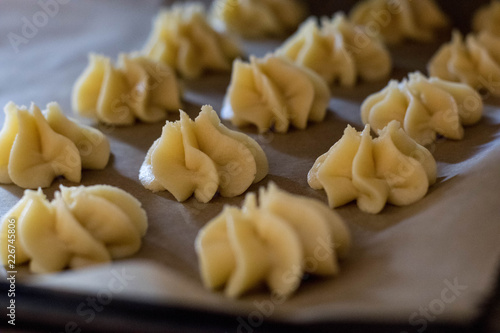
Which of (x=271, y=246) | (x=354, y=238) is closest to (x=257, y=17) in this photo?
(x=354, y=238)

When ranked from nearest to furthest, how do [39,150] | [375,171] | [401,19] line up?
[375,171]
[39,150]
[401,19]

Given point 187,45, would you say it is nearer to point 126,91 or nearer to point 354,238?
point 126,91

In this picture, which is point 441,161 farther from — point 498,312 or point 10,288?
→ point 10,288

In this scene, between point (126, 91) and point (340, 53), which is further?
point (340, 53)

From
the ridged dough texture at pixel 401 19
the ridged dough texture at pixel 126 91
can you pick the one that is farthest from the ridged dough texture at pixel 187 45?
the ridged dough texture at pixel 401 19

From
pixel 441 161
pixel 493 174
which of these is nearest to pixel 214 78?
pixel 441 161

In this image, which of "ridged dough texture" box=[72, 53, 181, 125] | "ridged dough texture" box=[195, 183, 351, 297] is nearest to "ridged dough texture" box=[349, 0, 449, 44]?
"ridged dough texture" box=[72, 53, 181, 125]
